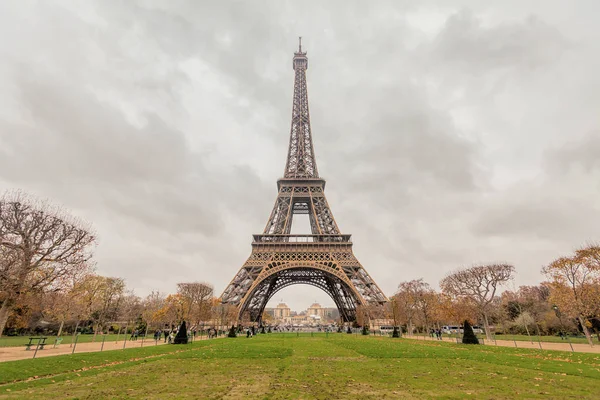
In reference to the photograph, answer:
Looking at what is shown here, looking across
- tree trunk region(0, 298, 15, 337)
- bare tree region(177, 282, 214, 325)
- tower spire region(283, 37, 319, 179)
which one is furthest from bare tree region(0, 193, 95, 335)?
tower spire region(283, 37, 319, 179)

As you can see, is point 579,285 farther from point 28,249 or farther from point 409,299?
point 28,249

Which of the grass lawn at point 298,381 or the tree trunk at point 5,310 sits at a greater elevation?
the tree trunk at point 5,310

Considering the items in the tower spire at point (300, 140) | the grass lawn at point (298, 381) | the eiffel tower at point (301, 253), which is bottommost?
the grass lawn at point (298, 381)

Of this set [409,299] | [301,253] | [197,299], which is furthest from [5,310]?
[409,299]

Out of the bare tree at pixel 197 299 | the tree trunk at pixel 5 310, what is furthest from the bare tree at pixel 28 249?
the bare tree at pixel 197 299

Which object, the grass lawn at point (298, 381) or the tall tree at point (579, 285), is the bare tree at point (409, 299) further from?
the grass lawn at point (298, 381)

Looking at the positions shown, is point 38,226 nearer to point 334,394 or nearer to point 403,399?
point 334,394

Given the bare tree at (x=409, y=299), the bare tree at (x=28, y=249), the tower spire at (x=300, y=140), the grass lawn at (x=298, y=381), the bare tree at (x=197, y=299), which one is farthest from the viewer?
the tower spire at (x=300, y=140)
